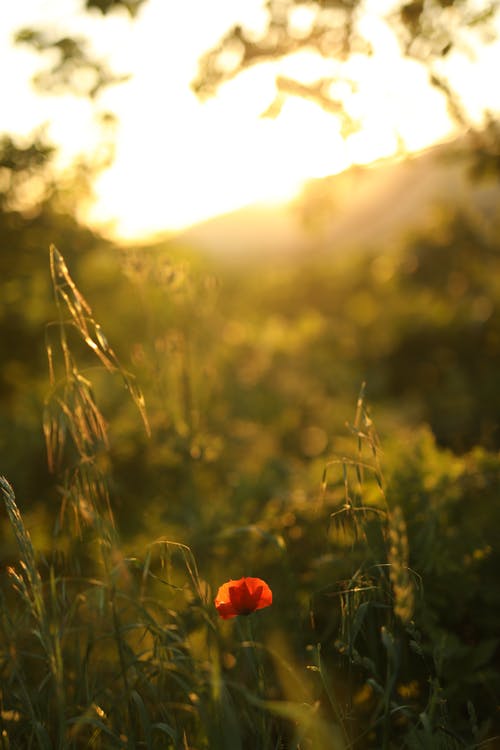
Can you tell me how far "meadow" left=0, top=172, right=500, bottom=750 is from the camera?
1740 mm

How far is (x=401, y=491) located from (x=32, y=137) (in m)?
2.55

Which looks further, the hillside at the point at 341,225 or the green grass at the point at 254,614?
the hillside at the point at 341,225

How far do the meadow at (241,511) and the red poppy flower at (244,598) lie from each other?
101 millimetres

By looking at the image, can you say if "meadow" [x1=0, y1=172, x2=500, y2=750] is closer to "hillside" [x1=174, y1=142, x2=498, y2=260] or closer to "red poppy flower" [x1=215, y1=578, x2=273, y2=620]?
"red poppy flower" [x1=215, y1=578, x2=273, y2=620]

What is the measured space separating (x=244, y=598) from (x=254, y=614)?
33cm

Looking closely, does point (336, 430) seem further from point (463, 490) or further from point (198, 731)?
point (198, 731)

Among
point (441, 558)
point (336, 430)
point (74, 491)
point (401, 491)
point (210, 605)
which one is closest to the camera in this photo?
point (74, 491)

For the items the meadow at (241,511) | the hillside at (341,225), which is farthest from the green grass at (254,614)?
the hillside at (341,225)

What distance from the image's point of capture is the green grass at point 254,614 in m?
1.66

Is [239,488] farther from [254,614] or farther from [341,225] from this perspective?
[341,225]

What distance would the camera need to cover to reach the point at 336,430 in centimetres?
687

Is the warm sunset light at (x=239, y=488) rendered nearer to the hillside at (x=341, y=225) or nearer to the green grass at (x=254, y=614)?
the green grass at (x=254, y=614)

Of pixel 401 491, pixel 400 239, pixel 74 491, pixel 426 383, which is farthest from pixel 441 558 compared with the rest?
pixel 400 239

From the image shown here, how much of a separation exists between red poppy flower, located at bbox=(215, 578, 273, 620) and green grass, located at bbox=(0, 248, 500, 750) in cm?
8
